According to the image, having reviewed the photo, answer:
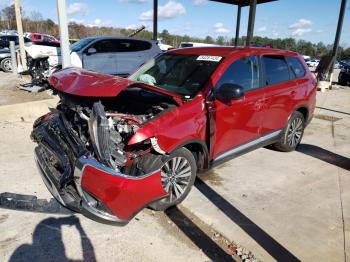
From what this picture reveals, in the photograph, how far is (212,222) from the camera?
3.38m

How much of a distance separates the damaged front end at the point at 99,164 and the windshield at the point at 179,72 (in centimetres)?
58

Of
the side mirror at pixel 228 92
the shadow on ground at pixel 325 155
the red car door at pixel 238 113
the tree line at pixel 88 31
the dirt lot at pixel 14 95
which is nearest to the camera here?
the side mirror at pixel 228 92

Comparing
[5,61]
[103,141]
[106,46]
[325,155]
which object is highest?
[106,46]

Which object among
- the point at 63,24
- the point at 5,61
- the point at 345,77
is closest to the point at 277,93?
the point at 63,24

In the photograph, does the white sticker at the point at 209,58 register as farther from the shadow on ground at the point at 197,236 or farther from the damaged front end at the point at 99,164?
the shadow on ground at the point at 197,236

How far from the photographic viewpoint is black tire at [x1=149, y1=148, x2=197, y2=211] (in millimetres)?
3394

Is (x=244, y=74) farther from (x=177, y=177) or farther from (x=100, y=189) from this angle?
(x=100, y=189)

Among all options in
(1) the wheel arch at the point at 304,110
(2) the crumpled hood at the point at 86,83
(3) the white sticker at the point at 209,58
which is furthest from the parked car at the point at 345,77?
(2) the crumpled hood at the point at 86,83

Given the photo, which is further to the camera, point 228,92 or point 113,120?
point 228,92

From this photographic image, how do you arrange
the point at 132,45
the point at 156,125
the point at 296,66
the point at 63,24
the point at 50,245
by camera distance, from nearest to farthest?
the point at 50,245 → the point at 156,125 → the point at 296,66 → the point at 63,24 → the point at 132,45

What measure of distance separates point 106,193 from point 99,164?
26 cm

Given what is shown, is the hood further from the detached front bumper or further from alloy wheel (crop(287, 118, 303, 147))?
alloy wheel (crop(287, 118, 303, 147))

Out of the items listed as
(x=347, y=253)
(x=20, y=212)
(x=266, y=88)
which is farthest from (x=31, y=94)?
(x=347, y=253)

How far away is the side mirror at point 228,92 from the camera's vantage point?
3.54 m
